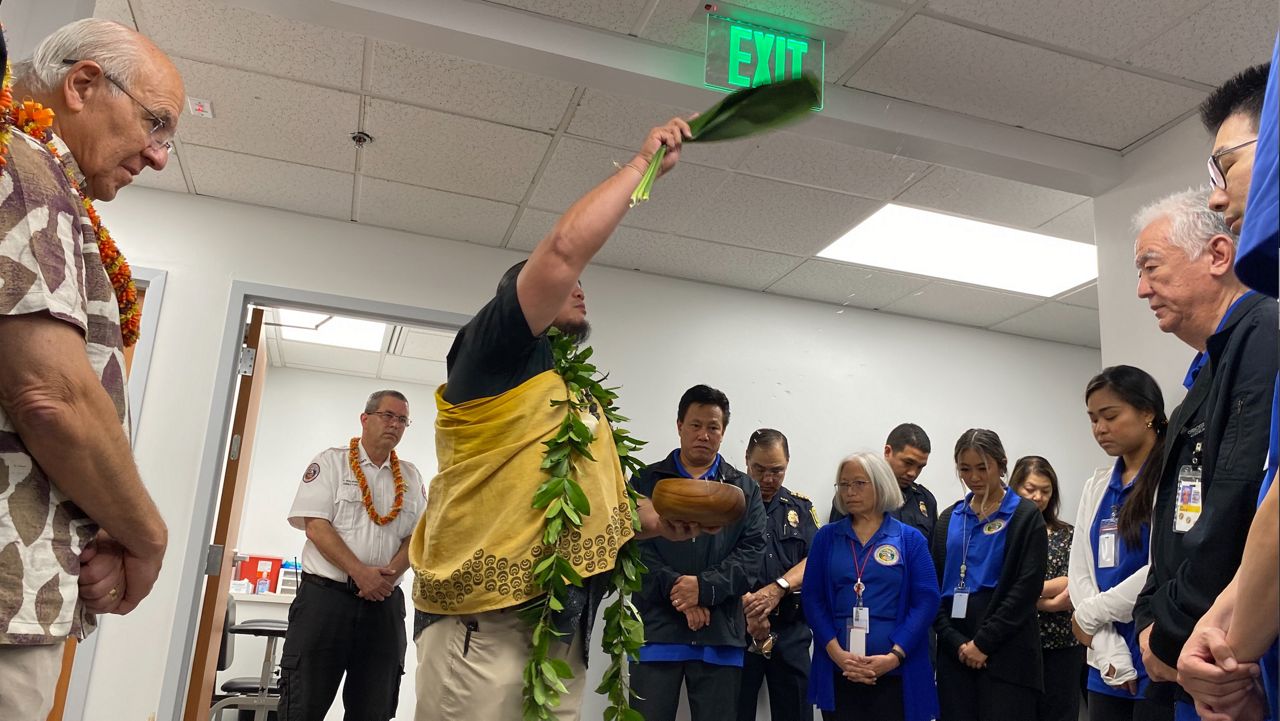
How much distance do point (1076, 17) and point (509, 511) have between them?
251 centimetres

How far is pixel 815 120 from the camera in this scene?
337 cm

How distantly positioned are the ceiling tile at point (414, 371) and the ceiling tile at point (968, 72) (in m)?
5.26

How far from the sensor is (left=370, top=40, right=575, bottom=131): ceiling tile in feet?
10.9

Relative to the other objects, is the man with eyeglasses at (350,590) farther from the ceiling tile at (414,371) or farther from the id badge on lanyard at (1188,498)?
the ceiling tile at (414,371)

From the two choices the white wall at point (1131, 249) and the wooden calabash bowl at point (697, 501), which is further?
the white wall at point (1131, 249)

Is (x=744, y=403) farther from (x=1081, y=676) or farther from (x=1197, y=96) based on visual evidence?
(x=1197, y=96)

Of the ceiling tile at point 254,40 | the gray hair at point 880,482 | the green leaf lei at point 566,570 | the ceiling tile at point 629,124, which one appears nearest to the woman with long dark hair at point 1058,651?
the gray hair at point 880,482

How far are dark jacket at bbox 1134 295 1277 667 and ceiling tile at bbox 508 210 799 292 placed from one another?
3.33 metres

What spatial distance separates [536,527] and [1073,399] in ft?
Result: 17.3

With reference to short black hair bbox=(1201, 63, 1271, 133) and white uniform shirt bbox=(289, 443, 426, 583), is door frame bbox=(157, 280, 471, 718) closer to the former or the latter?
white uniform shirt bbox=(289, 443, 426, 583)

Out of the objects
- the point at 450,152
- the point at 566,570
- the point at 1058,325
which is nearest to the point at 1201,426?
the point at 566,570

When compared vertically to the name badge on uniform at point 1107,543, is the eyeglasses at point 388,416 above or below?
above

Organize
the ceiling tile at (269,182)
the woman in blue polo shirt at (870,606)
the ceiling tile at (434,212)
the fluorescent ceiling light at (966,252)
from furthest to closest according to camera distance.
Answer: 1. the fluorescent ceiling light at (966,252)
2. the ceiling tile at (434,212)
3. the ceiling tile at (269,182)
4. the woman in blue polo shirt at (870,606)

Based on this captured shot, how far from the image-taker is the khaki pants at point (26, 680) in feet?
3.28
